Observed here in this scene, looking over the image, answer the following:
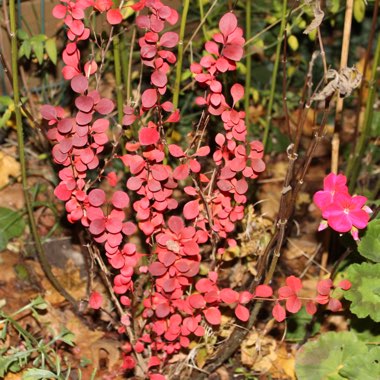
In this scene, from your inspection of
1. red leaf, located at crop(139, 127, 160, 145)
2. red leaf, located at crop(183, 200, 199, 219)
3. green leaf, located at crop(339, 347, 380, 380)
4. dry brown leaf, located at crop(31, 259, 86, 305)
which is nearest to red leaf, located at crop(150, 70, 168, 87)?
red leaf, located at crop(139, 127, 160, 145)

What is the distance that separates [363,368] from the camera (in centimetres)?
219

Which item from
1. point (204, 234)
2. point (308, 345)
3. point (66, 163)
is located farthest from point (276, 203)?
point (66, 163)

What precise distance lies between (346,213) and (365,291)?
37cm

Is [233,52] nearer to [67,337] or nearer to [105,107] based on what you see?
[105,107]

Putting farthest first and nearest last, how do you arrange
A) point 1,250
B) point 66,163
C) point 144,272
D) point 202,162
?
point 202,162
point 1,250
point 144,272
point 66,163

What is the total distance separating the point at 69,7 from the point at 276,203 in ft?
4.62

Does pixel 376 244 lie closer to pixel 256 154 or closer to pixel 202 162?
pixel 256 154

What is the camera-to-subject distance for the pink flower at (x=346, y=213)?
1.98 m

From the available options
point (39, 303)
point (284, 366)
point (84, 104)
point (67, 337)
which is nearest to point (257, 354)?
point (284, 366)

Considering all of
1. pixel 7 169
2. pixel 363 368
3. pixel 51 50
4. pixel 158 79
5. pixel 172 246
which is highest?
pixel 158 79

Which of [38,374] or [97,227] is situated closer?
[97,227]

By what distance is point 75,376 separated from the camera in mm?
2465

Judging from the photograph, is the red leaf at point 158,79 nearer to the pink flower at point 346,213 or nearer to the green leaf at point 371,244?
the pink flower at point 346,213

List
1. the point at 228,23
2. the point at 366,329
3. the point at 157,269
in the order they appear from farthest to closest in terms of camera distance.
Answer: the point at 366,329 → the point at 157,269 → the point at 228,23
